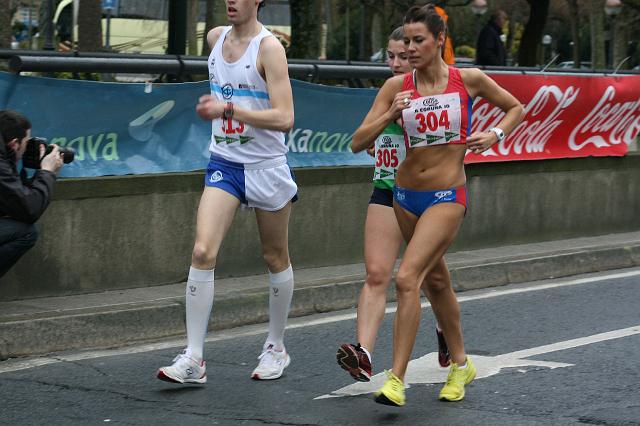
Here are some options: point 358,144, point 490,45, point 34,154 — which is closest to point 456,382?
point 358,144

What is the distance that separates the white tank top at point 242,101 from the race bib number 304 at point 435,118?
0.76 meters

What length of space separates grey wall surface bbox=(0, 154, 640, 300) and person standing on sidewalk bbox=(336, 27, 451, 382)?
2428 mm

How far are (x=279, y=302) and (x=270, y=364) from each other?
1.10 ft

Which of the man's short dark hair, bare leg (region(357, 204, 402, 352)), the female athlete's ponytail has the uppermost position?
the female athlete's ponytail

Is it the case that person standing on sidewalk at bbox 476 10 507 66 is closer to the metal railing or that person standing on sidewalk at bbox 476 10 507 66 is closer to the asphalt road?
the metal railing

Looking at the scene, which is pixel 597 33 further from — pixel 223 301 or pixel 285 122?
pixel 285 122

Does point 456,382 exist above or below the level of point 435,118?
below

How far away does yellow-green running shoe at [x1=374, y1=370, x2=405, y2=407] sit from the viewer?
5.64 meters

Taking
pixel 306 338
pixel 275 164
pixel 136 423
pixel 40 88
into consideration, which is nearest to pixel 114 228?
pixel 40 88

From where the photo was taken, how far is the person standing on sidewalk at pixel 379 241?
5887 millimetres

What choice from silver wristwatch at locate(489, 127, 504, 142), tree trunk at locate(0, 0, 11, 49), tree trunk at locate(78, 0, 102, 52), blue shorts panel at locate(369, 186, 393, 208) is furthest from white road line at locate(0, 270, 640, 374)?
Answer: tree trunk at locate(78, 0, 102, 52)

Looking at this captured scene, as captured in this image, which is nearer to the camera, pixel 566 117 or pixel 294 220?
pixel 294 220

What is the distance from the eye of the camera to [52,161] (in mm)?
7238

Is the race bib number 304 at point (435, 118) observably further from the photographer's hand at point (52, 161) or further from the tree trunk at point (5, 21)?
the tree trunk at point (5, 21)
